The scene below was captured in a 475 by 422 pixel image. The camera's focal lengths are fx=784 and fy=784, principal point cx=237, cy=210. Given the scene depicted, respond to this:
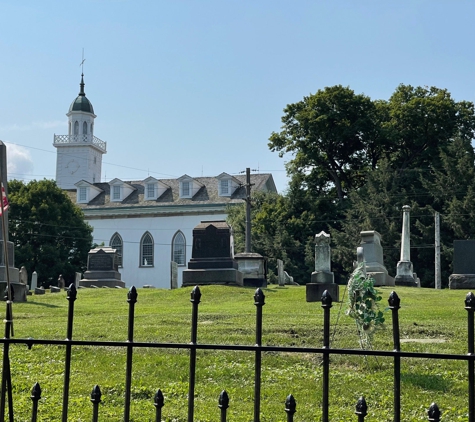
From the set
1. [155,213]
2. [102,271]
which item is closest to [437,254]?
[102,271]

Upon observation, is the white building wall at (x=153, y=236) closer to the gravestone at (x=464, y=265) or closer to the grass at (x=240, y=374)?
the gravestone at (x=464, y=265)

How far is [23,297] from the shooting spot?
21953 millimetres

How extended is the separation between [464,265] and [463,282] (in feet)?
1.87

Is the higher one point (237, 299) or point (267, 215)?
point (267, 215)

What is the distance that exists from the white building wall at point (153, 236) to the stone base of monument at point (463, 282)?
41533 millimetres

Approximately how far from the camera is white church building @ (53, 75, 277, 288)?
2662 inches

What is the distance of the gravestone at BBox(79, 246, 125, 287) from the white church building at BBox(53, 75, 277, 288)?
92.8 feet

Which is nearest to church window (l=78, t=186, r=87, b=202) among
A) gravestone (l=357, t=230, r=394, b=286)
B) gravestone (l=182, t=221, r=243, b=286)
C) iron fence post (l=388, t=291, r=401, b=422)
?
gravestone (l=182, t=221, r=243, b=286)

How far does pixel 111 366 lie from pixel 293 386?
7.63ft

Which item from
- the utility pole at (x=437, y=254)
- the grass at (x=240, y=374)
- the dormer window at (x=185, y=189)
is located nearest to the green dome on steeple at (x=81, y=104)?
the dormer window at (x=185, y=189)

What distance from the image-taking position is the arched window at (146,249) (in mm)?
68750

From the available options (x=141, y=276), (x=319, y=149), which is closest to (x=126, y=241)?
(x=141, y=276)

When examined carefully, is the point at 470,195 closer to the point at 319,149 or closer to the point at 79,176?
the point at 319,149

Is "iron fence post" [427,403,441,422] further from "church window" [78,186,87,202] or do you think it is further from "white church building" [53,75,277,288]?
"church window" [78,186,87,202]
